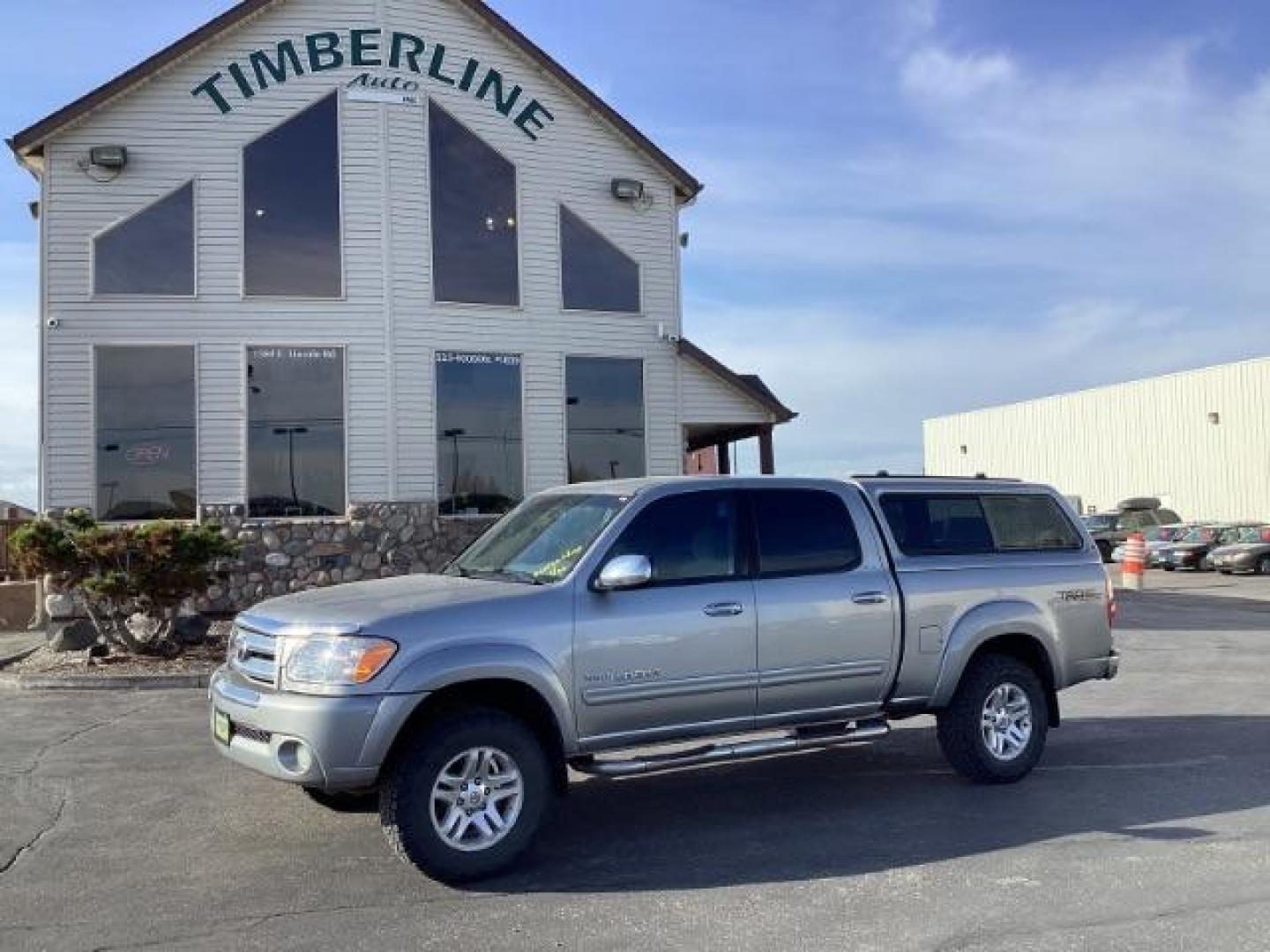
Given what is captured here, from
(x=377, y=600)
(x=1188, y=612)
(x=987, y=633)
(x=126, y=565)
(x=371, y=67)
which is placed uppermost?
(x=371, y=67)

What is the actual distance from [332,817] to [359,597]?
4.93ft

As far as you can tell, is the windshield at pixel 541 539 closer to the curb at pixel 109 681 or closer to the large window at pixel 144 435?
the curb at pixel 109 681

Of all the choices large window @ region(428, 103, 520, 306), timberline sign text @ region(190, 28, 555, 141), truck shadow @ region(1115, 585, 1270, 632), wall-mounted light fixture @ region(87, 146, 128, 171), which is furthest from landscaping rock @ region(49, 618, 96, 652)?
truck shadow @ region(1115, 585, 1270, 632)

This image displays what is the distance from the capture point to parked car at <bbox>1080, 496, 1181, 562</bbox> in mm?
36656

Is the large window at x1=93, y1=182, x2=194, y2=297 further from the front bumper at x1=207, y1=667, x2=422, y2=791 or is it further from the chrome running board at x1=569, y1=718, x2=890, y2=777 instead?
the chrome running board at x1=569, y1=718, x2=890, y2=777

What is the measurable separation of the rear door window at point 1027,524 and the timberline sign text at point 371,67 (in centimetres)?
1196

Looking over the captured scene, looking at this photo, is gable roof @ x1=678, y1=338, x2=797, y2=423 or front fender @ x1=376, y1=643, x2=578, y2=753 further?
gable roof @ x1=678, y1=338, x2=797, y2=423

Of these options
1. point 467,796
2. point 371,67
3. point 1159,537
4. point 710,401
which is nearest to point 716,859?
point 467,796

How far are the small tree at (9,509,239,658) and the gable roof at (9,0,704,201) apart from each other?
609cm

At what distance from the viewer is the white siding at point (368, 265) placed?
1611cm

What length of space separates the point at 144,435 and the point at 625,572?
12169 mm

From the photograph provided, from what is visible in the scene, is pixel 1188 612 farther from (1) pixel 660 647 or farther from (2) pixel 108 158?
(2) pixel 108 158

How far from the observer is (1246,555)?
29203mm

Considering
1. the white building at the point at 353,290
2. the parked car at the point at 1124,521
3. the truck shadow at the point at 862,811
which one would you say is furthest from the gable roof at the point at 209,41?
the parked car at the point at 1124,521
